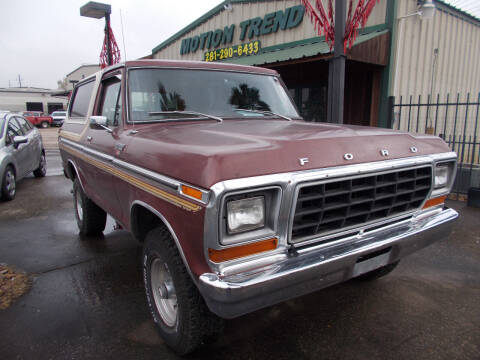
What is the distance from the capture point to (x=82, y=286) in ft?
10.6

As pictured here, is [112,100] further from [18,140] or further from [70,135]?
[18,140]

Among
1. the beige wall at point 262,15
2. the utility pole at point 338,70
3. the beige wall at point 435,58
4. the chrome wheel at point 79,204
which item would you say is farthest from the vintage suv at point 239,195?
the beige wall at point 262,15

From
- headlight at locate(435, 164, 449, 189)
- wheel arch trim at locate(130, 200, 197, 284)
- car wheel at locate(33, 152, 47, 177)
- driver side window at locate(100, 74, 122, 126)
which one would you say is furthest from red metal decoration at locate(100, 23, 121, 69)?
headlight at locate(435, 164, 449, 189)

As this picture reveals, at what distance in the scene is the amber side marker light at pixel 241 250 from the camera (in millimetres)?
1734

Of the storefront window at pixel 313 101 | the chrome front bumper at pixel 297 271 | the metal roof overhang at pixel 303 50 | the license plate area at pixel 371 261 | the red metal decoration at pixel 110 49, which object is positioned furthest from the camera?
the storefront window at pixel 313 101

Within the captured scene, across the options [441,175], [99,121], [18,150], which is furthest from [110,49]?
[441,175]

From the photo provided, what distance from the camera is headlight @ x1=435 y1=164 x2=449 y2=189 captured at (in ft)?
8.71

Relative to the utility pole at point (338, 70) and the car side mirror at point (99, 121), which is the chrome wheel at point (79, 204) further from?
the utility pole at point (338, 70)

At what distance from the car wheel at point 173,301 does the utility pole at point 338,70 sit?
3.67 metres

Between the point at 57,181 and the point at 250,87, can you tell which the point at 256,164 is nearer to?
the point at 250,87

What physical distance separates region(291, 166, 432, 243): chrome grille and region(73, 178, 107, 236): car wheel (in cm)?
310

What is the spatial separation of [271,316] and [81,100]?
11.6 ft

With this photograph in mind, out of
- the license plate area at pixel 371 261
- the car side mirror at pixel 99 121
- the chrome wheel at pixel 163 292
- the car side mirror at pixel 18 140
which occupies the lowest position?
the chrome wheel at pixel 163 292

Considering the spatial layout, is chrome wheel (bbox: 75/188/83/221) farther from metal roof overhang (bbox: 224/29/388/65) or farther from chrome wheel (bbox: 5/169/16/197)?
metal roof overhang (bbox: 224/29/388/65)
